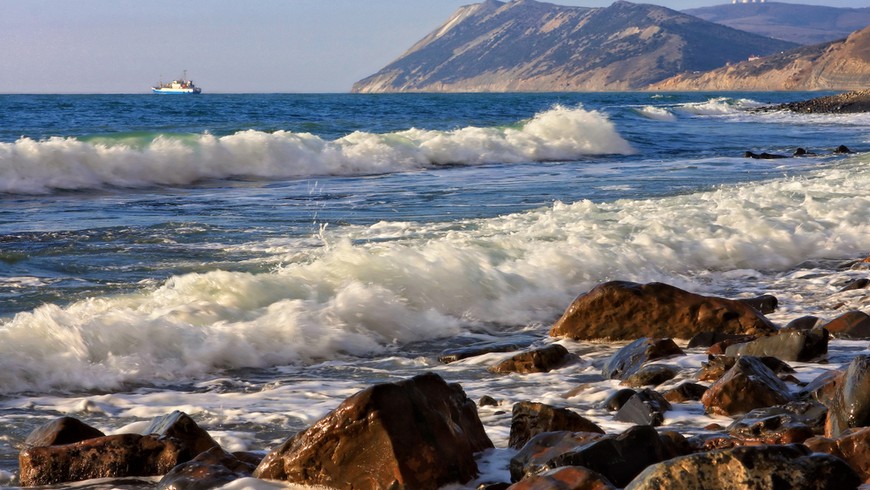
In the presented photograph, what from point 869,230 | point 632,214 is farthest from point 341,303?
point 869,230

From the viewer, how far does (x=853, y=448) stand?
368cm

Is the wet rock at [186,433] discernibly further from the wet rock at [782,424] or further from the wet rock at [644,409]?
the wet rock at [782,424]

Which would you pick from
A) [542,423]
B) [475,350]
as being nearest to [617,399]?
[542,423]

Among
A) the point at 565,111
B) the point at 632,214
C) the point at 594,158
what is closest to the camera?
the point at 632,214

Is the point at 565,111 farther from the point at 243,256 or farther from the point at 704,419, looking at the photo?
the point at 704,419

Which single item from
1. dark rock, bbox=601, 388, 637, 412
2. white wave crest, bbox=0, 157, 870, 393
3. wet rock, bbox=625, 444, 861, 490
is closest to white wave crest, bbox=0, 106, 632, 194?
white wave crest, bbox=0, 157, 870, 393

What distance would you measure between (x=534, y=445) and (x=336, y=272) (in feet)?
14.2

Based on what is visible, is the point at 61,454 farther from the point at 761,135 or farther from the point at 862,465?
the point at 761,135

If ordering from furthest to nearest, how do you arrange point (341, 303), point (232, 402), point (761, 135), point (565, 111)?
point (761, 135) < point (565, 111) < point (341, 303) < point (232, 402)

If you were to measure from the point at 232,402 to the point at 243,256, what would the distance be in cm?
400

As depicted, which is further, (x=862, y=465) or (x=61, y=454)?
(x=61, y=454)

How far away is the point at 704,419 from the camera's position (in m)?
4.72

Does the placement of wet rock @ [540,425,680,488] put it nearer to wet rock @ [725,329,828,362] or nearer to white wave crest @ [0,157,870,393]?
wet rock @ [725,329,828,362]

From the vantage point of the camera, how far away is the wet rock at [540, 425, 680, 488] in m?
3.58
